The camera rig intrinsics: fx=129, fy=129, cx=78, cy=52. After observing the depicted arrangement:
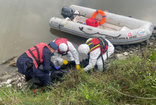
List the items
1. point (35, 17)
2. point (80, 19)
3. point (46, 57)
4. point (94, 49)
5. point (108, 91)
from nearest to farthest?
point (108, 91)
point (46, 57)
point (94, 49)
point (80, 19)
point (35, 17)

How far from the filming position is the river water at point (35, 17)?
5.39 m

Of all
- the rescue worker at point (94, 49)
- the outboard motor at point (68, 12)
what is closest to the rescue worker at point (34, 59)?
the rescue worker at point (94, 49)

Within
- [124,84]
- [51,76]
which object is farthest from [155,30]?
[51,76]

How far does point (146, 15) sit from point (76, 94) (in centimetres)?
646

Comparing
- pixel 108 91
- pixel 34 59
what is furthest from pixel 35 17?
pixel 108 91

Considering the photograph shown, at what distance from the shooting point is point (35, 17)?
22.3 ft

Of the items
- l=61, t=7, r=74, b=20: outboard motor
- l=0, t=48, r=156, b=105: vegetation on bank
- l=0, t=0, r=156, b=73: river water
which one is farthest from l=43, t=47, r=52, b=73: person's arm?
l=61, t=7, r=74, b=20: outboard motor

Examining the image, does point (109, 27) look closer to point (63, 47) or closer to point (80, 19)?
point (80, 19)

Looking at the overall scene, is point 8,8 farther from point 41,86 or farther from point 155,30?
point 155,30

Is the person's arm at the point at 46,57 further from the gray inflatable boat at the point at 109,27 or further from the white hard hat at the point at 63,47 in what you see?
the gray inflatable boat at the point at 109,27

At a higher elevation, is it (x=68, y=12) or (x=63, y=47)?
(x=68, y=12)

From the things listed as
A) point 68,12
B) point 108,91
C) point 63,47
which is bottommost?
point 108,91

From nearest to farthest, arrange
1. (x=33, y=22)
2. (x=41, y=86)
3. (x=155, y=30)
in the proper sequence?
(x=41, y=86) → (x=155, y=30) → (x=33, y=22)

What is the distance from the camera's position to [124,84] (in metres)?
2.36
